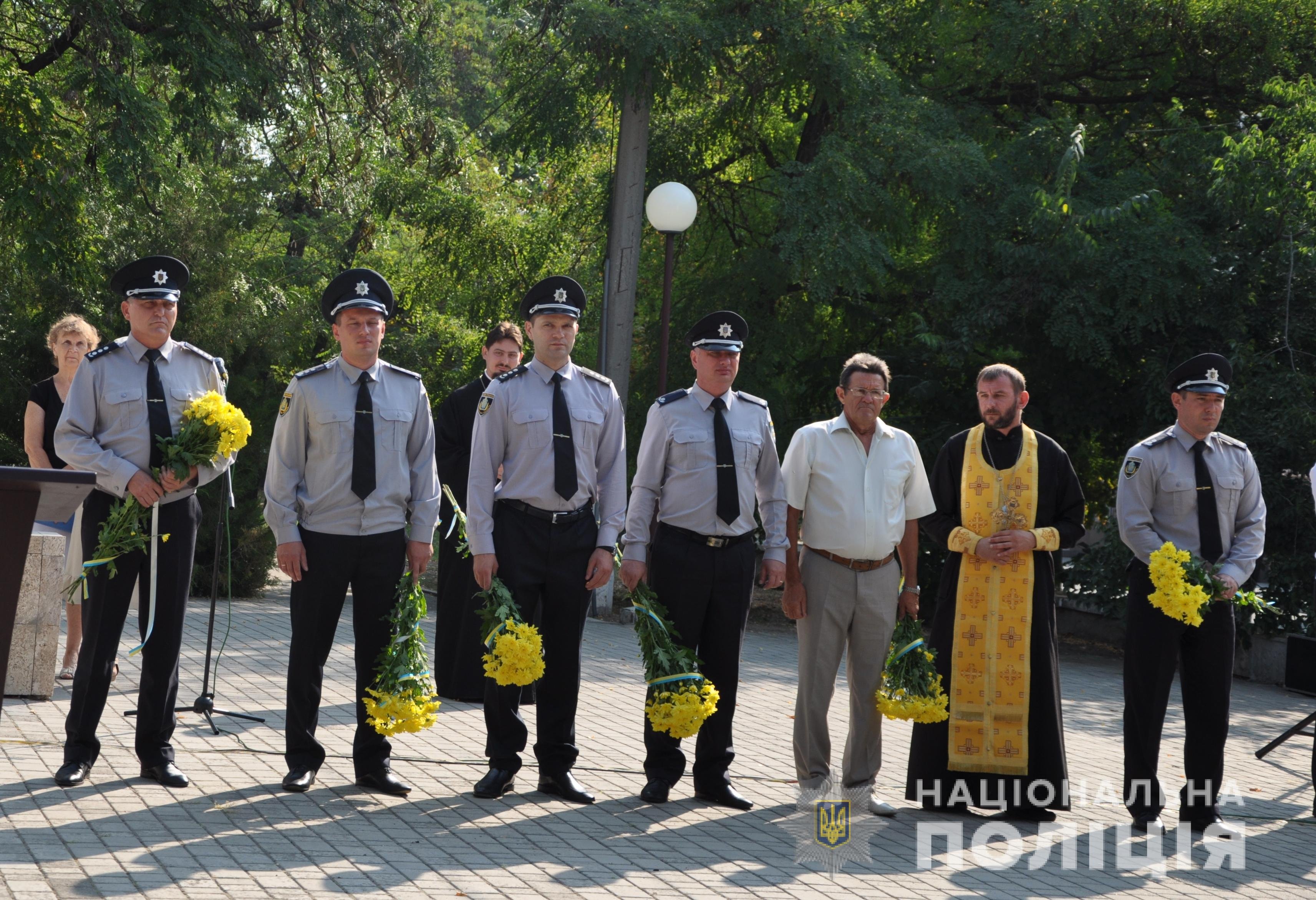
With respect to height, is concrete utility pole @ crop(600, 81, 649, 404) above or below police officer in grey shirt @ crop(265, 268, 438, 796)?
above

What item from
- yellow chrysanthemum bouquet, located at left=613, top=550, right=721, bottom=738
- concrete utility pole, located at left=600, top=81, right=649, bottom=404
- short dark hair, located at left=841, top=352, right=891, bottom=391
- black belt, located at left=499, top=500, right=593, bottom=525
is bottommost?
yellow chrysanthemum bouquet, located at left=613, top=550, right=721, bottom=738

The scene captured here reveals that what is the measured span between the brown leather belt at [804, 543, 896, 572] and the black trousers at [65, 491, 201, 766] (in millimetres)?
3043

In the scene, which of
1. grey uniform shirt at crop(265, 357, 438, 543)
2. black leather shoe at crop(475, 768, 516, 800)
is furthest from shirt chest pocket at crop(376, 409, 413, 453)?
black leather shoe at crop(475, 768, 516, 800)

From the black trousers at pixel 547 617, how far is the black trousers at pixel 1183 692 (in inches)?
110

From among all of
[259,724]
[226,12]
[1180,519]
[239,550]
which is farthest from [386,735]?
[226,12]

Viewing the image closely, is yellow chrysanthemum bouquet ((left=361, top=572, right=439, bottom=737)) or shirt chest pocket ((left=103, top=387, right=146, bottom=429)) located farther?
shirt chest pocket ((left=103, top=387, right=146, bottom=429))

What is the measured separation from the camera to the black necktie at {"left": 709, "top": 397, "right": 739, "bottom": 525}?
650 cm

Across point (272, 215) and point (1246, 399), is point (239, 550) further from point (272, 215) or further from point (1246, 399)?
point (1246, 399)

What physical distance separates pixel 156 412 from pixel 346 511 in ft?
3.26

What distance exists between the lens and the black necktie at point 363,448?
623 cm

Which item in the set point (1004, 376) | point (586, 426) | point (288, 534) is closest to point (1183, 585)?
point (1004, 376)

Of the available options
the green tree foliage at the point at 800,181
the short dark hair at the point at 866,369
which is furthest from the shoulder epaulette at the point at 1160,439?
the green tree foliage at the point at 800,181

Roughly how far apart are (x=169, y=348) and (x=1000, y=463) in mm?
4174

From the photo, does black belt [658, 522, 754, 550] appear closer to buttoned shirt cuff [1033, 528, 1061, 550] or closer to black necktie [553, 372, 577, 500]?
black necktie [553, 372, 577, 500]
